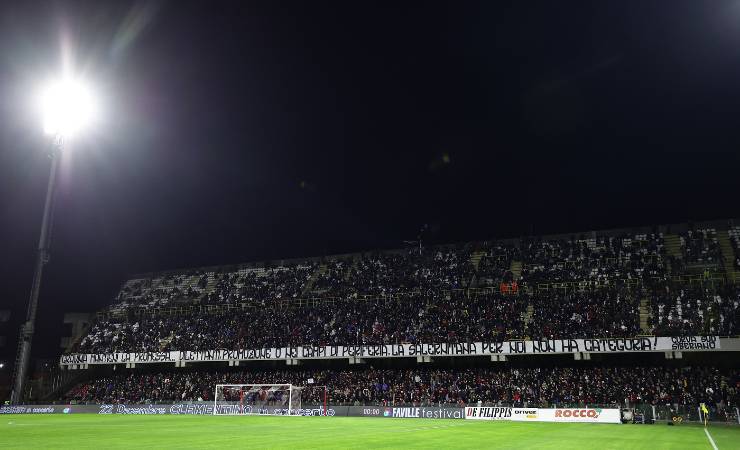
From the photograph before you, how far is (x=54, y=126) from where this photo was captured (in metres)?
38.4

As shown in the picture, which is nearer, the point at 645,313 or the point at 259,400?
the point at 645,313

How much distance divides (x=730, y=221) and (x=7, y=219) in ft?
205

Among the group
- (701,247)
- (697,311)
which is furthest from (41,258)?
(701,247)

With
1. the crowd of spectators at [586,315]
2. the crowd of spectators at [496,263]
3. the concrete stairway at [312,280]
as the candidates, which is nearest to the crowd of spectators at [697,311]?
the crowd of spectators at [586,315]

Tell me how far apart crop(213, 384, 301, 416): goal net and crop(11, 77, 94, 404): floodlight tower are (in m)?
16.6

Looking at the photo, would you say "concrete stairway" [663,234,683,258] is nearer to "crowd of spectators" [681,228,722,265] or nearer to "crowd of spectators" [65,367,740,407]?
"crowd of spectators" [681,228,722,265]

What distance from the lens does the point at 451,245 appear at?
5794cm

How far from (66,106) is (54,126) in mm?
2120

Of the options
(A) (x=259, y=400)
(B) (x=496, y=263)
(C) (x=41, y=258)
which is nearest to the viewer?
(C) (x=41, y=258)

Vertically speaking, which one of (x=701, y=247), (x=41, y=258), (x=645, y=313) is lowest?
(x=645, y=313)

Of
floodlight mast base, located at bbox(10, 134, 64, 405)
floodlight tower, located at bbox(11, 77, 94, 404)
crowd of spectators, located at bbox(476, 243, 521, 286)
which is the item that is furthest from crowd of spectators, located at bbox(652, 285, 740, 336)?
floodlight mast base, located at bbox(10, 134, 64, 405)

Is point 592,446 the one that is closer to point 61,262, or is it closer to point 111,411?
point 111,411

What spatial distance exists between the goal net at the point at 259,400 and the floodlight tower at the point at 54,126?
16.6 metres

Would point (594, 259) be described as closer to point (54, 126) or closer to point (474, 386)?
point (474, 386)
